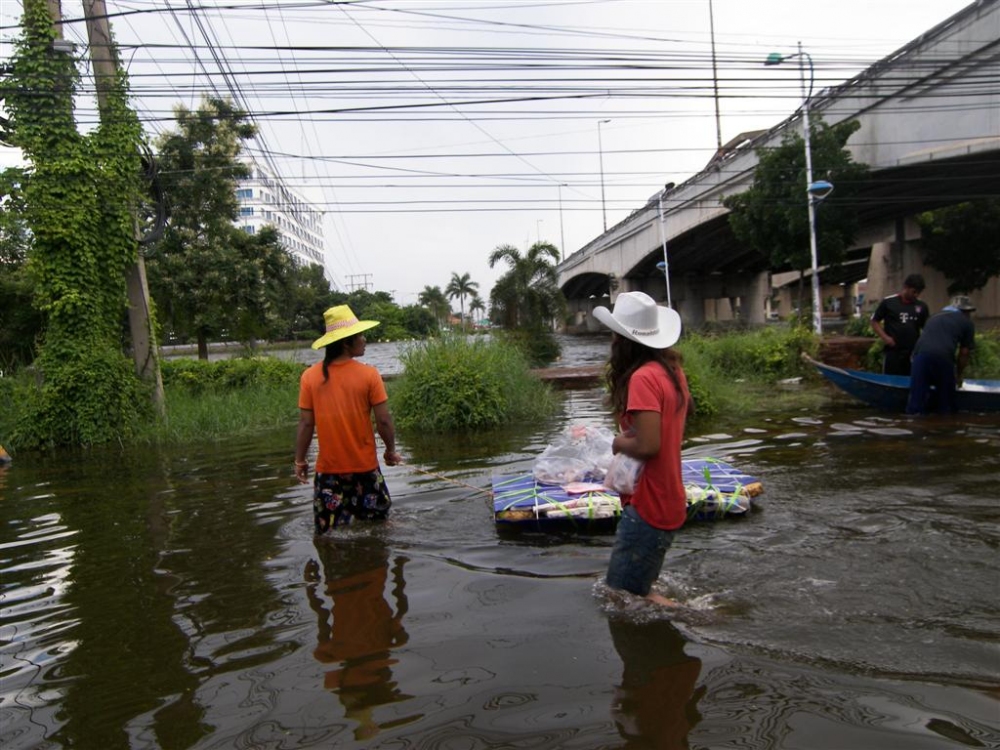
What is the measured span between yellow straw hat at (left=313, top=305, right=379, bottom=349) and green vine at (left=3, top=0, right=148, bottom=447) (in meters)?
9.38

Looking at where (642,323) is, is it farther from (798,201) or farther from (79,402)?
(798,201)

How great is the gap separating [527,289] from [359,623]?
90.6 ft

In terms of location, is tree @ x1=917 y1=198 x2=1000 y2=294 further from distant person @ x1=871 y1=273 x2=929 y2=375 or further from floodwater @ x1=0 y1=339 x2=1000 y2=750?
floodwater @ x1=0 y1=339 x2=1000 y2=750

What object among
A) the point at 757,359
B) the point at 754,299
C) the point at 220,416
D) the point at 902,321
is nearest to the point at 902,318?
the point at 902,321

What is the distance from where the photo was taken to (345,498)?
5.50 m

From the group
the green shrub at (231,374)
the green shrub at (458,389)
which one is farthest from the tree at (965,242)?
the green shrub at (231,374)

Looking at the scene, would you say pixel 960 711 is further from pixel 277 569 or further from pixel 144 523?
pixel 144 523

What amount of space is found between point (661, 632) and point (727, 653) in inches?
14.3

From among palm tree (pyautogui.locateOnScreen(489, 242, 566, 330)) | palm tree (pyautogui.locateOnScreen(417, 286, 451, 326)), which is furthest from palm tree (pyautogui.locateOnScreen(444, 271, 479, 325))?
palm tree (pyautogui.locateOnScreen(489, 242, 566, 330))

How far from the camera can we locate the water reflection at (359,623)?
329cm

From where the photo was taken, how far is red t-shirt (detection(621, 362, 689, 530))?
355 cm

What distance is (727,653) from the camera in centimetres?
354

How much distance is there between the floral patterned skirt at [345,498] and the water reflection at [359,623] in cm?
21

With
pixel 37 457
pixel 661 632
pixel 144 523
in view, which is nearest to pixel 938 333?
pixel 661 632
